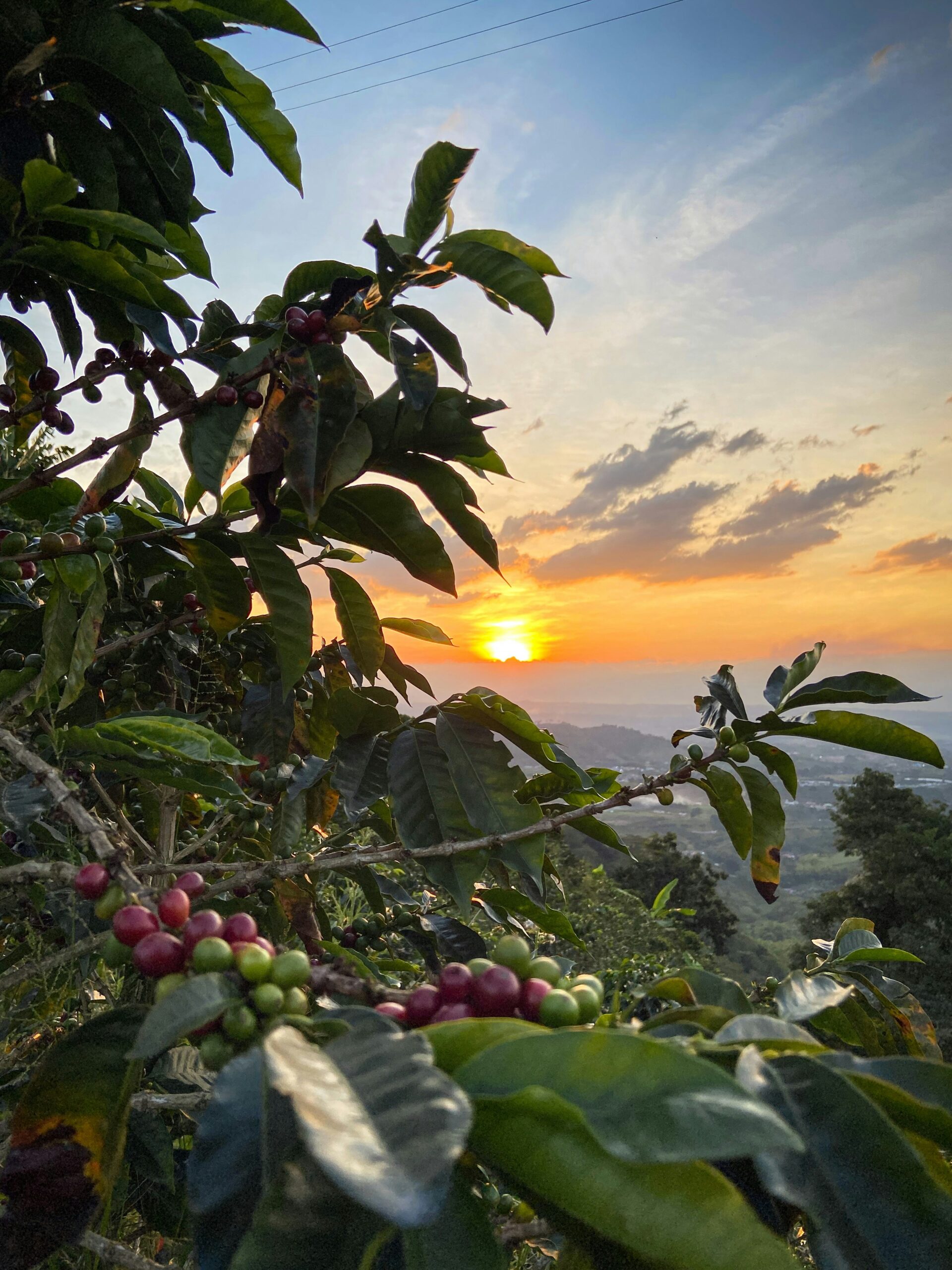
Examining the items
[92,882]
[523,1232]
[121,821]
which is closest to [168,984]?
[92,882]

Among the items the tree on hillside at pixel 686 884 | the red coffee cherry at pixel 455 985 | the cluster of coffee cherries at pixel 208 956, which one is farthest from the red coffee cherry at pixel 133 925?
the tree on hillside at pixel 686 884

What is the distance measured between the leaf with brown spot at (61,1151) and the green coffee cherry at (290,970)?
0.21 meters

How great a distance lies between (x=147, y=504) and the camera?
66.6 inches

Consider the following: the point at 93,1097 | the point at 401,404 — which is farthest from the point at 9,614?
the point at 93,1097

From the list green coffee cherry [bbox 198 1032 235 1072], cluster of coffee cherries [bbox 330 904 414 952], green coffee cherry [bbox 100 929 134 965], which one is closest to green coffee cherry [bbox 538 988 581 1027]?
green coffee cherry [bbox 198 1032 235 1072]

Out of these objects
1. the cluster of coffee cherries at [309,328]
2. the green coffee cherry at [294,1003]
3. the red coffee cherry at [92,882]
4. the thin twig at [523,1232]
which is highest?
the cluster of coffee cherries at [309,328]

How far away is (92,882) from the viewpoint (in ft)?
1.86

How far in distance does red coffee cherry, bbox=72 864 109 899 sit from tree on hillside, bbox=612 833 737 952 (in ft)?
71.0

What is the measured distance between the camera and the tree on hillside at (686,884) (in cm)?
2127

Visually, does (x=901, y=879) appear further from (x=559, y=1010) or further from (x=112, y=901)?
(x=112, y=901)

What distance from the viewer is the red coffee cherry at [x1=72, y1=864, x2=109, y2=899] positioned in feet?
1.85

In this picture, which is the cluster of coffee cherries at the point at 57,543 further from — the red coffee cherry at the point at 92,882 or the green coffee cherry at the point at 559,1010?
the green coffee cherry at the point at 559,1010

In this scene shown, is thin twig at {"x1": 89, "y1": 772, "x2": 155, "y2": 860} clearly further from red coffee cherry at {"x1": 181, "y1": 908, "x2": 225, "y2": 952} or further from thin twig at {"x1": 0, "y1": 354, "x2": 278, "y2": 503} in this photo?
red coffee cherry at {"x1": 181, "y1": 908, "x2": 225, "y2": 952}

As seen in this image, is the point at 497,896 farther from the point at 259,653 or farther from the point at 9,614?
the point at 9,614
